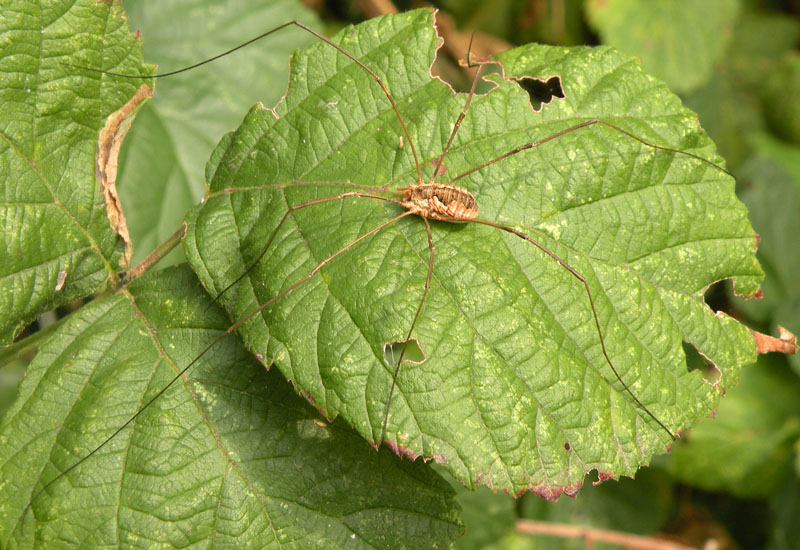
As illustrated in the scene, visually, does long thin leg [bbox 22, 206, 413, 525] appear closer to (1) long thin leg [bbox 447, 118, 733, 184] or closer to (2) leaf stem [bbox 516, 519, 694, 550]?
(1) long thin leg [bbox 447, 118, 733, 184]

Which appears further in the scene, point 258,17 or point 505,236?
point 258,17

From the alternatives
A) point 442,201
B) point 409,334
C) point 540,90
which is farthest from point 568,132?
point 409,334

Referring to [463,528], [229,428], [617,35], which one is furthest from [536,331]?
[617,35]

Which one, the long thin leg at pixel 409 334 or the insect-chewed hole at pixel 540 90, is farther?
the insect-chewed hole at pixel 540 90

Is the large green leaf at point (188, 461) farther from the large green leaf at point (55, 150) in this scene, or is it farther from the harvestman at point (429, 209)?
the large green leaf at point (55, 150)

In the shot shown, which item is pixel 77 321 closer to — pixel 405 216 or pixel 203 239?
pixel 203 239

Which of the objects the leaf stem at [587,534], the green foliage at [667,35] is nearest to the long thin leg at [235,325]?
the leaf stem at [587,534]
